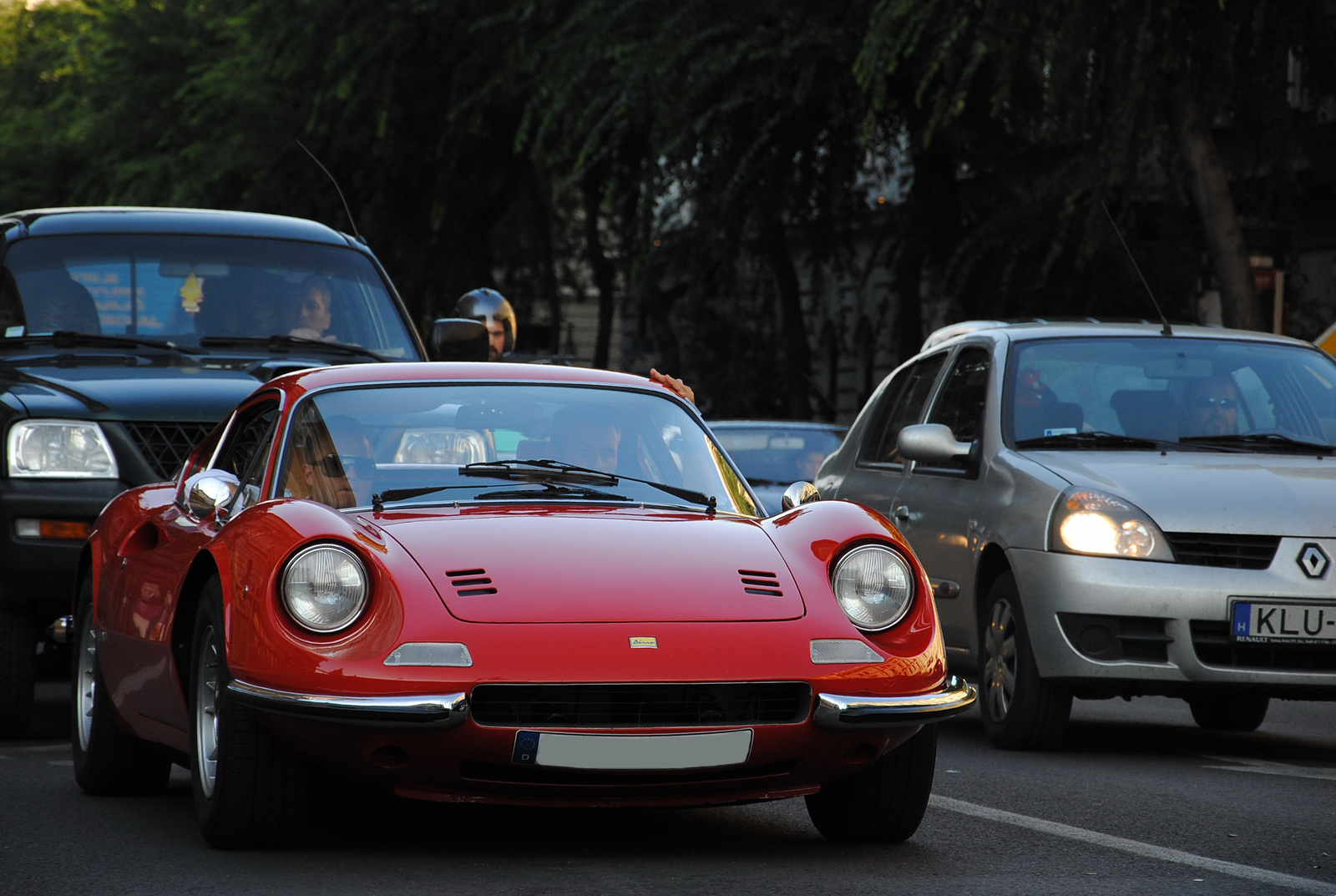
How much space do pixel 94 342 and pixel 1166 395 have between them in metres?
4.59

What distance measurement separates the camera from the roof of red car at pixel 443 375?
659 centimetres

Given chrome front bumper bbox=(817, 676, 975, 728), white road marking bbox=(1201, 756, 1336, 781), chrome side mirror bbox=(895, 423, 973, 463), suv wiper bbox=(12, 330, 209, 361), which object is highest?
suv wiper bbox=(12, 330, 209, 361)

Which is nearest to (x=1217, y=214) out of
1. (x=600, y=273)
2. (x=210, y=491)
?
(x=210, y=491)

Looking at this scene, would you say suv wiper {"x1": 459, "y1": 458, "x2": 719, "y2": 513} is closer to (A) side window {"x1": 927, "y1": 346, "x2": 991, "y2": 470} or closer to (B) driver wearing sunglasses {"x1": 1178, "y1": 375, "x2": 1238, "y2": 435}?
(A) side window {"x1": 927, "y1": 346, "x2": 991, "y2": 470}

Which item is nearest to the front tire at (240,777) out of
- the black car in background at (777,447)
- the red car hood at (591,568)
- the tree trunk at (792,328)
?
the red car hood at (591,568)

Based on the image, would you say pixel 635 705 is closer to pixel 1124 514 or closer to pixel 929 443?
pixel 1124 514

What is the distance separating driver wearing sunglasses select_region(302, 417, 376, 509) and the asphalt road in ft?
3.01

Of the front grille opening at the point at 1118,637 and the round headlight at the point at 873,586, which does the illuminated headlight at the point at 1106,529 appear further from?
the round headlight at the point at 873,586

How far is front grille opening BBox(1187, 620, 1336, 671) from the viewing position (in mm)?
8281

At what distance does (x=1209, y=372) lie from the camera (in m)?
9.58

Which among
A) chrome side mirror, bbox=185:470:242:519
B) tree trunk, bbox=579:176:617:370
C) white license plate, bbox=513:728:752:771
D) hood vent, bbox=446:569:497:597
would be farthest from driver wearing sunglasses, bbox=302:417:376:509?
tree trunk, bbox=579:176:617:370

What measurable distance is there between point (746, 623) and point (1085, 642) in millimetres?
3273

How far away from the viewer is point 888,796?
591 cm

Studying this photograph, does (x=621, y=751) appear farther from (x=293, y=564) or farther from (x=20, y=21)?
(x=20, y=21)
